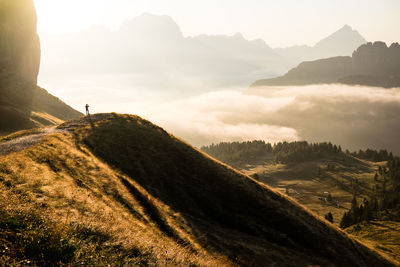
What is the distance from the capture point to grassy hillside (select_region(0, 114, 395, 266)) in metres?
14.1

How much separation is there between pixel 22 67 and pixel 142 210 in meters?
180

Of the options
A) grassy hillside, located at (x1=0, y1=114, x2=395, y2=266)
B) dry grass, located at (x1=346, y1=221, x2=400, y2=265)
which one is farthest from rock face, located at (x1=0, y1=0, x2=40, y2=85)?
dry grass, located at (x1=346, y1=221, x2=400, y2=265)

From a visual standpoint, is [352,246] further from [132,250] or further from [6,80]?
[6,80]

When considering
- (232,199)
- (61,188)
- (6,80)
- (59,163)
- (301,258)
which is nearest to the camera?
(61,188)

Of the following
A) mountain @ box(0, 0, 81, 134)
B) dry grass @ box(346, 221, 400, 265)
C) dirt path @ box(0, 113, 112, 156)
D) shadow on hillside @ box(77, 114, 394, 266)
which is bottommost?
dry grass @ box(346, 221, 400, 265)

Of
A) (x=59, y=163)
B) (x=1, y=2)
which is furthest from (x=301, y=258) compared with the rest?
(x=1, y=2)

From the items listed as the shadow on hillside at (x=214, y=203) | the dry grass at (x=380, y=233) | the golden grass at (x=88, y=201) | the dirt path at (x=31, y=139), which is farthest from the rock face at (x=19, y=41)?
the dry grass at (x=380, y=233)

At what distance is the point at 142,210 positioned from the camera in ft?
87.2

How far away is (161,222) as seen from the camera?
2631 centimetres

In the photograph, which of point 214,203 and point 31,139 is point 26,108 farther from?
point 214,203

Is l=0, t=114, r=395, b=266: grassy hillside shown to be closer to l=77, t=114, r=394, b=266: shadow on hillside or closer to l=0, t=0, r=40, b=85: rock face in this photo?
l=77, t=114, r=394, b=266: shadow on hillside

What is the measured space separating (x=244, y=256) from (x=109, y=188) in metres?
17.5

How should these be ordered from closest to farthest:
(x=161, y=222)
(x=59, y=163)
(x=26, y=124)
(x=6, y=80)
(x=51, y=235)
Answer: (x=51, y=235), (x=161, y=222), (x=59, y=163), (x=26, y=124), (x=6, y=80)

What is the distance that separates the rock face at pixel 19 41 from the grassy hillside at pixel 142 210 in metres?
130
